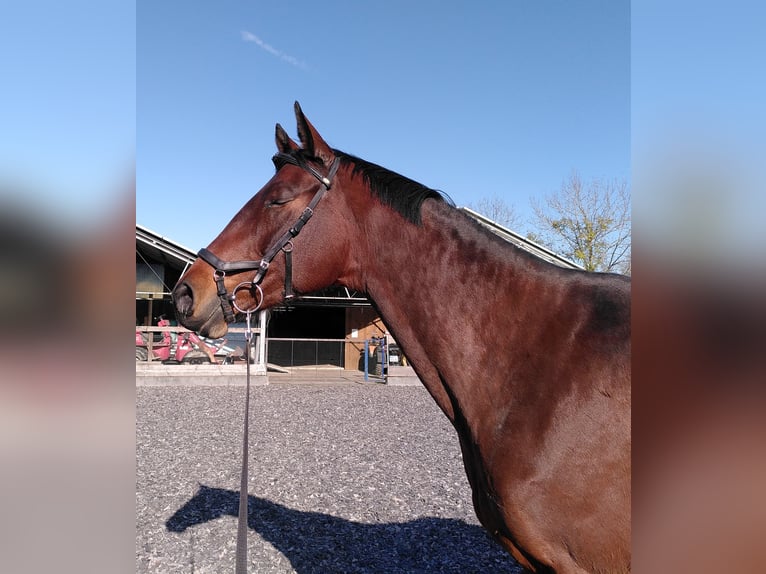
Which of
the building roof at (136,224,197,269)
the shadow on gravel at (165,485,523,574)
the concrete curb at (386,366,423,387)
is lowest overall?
the concrete curb at (386,366,423,387)

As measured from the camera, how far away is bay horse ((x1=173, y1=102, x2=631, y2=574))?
1.99 meters

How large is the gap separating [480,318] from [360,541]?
147 inches

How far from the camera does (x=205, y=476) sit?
7.30 metres

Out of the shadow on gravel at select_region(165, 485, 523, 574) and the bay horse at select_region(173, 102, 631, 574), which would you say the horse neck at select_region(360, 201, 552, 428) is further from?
the shadow on gravel at select_region(165, 485, 523, 574)

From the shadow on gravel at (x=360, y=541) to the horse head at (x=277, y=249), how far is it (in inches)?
123

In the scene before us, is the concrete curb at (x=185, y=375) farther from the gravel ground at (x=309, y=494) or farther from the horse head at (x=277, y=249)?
the horse head at (x=277, y=249)

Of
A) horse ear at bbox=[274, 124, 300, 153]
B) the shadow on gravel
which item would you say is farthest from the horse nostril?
the shadow on gravel

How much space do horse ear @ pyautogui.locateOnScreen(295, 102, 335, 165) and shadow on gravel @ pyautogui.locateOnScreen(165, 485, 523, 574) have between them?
3.78 metres

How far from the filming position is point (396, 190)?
2.62 m

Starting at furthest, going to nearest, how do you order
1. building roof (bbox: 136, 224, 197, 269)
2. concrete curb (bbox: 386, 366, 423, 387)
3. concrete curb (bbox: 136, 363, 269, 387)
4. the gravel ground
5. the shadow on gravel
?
concrete curb (bbox: 386, 366, 423, 387), building roof (bbox: 136, 224, 197, 269), concrete curb (bbox: 136, 363, 269, 387), the gravel ground, the shadow on gravel
